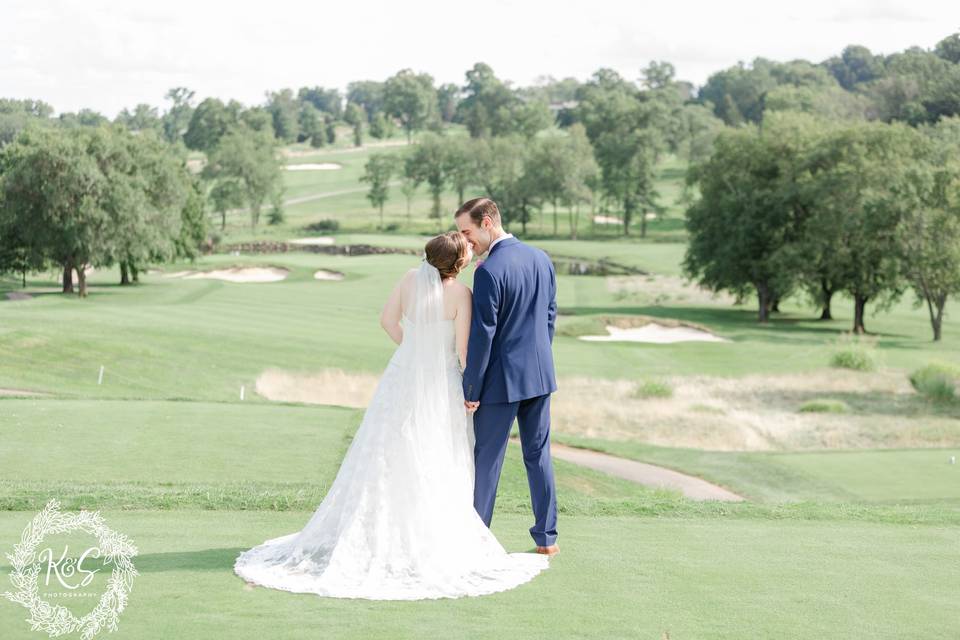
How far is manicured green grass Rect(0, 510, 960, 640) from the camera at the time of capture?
6.17 m

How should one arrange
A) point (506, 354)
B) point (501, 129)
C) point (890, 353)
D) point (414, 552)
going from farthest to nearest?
point (501, 129) → point (890, 353) → point (506, 354) → point (414, 552)

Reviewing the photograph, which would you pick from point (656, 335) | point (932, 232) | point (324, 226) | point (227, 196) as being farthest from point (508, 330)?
point (227, 196)

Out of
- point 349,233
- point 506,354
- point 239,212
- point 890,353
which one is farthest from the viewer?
point 239,212

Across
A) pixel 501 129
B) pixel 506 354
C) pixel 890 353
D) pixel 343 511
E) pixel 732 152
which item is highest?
pixel 501 129

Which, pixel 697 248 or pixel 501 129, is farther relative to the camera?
pixel 501 129

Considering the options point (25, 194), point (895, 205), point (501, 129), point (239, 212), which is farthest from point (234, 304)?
point (501, 129)

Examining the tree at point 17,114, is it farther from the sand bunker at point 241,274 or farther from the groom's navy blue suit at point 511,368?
the groom's navy blue suit at point 511,368

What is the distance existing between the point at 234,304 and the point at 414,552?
39643mm

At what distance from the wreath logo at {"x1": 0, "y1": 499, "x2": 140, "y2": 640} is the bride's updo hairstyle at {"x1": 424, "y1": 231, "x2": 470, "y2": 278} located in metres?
2.89

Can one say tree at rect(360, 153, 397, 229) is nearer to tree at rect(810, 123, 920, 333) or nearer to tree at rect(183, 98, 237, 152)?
tree at rect(183, 98, 237, 152)

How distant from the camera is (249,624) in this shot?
20.0ft

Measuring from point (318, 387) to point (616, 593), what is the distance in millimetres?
22237

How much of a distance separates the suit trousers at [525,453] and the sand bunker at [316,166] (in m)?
148

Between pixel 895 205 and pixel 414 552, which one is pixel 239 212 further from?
pixel 414 552
